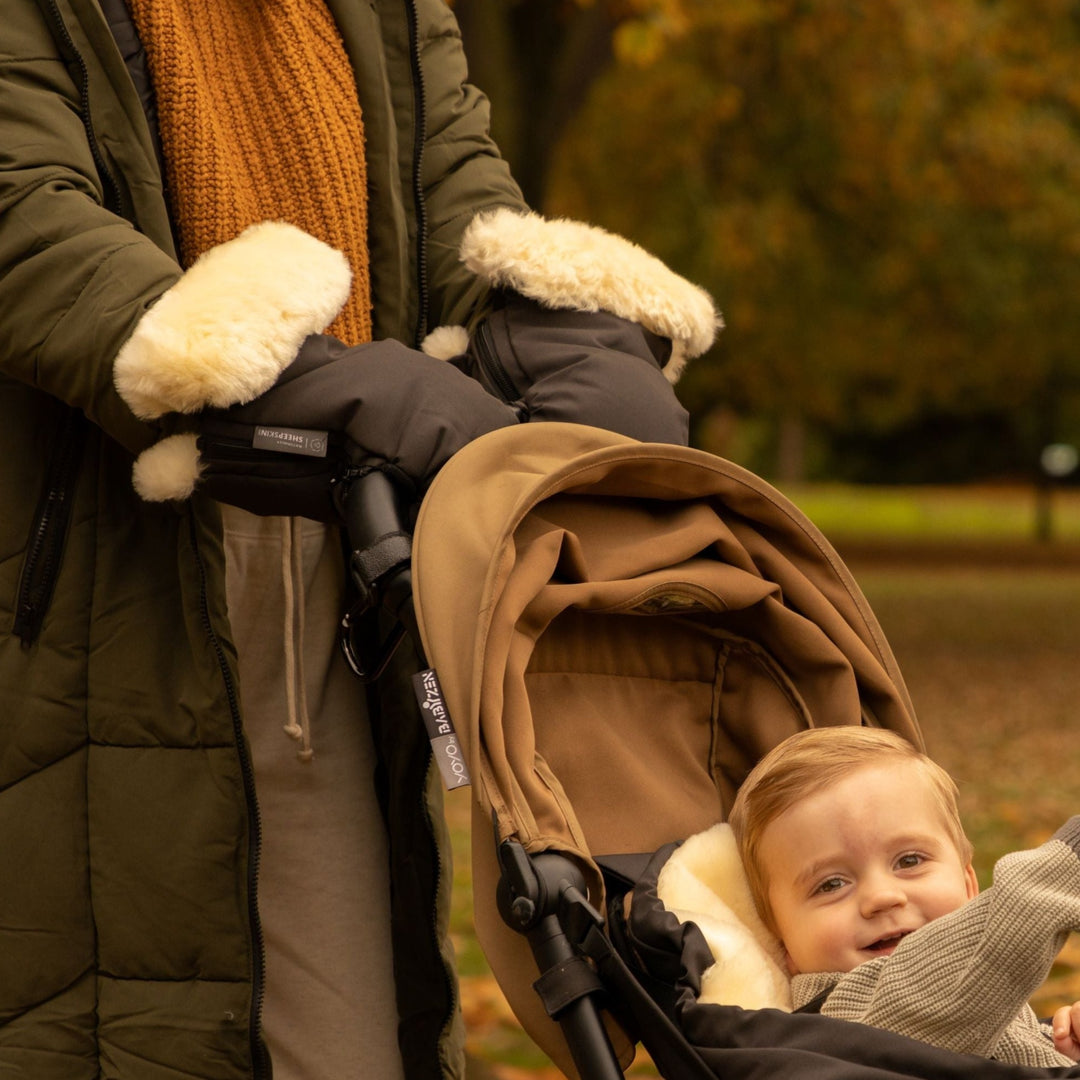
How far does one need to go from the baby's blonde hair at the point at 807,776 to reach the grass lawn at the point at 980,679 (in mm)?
2435

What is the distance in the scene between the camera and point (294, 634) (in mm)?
2420

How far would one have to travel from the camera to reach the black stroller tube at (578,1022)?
1718 millimetres

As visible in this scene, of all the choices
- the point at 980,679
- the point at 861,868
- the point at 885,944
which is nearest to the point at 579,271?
the point at 861,868

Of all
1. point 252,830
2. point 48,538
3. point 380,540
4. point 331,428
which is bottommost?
point 252,830

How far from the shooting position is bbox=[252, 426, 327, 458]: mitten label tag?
2014mm

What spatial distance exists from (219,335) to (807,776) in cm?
97

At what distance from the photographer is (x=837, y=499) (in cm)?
3391

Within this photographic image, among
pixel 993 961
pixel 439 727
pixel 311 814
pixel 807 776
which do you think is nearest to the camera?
pixel 993 961

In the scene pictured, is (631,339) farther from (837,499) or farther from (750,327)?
(837,499)

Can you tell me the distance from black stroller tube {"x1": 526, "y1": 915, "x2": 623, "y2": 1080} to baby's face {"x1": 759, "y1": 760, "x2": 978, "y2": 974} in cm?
42

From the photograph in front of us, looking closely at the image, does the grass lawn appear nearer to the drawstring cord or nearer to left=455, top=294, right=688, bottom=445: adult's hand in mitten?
the drawstring cord

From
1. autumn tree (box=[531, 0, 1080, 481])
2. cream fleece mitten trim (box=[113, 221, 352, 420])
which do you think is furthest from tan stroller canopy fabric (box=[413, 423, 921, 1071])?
autumn tree (box=[531, 0, 1080, 481])

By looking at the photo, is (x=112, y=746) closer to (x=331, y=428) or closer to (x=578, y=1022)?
(x=331, y=428)

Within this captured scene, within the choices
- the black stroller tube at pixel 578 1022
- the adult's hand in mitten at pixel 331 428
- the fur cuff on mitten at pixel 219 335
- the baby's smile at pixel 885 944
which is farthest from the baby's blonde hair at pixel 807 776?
the fur cuff on mitten at pixel 219 335
